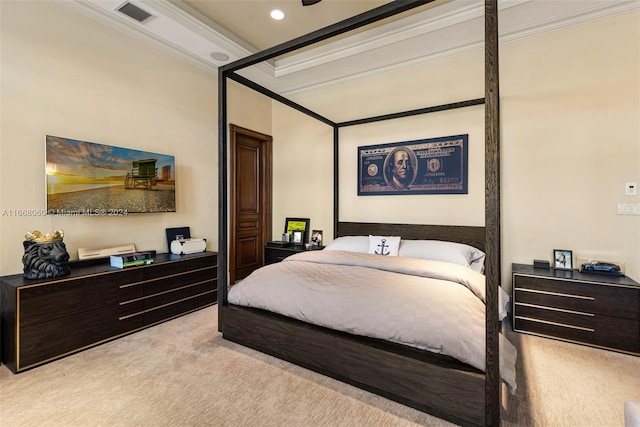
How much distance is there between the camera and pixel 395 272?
2.46 m

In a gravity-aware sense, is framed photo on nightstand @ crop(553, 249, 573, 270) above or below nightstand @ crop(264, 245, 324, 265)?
above

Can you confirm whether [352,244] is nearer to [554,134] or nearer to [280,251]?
[280,251]

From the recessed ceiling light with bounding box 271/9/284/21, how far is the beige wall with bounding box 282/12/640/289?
1.62 m

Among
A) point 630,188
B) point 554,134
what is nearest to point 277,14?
point 554,134

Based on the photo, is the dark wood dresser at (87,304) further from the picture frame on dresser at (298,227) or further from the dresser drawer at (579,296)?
the dresser drawer at (579,296)

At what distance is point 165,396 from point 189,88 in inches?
130

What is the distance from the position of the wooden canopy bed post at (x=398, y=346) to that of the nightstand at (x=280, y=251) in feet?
5.30

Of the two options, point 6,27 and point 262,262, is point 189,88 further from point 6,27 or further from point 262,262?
point 262,262

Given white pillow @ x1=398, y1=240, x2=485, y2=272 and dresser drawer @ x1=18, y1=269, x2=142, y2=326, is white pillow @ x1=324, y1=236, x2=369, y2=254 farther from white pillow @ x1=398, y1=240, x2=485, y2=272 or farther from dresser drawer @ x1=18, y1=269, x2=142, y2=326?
dresser drawer @ x1=18, y1=269, x2=142, y2=326

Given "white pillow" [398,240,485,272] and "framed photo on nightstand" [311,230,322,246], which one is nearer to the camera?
"white pillow" [398,240,485,272]

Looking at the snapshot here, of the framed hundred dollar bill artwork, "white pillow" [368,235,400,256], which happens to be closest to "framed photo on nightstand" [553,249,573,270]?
the framed hundred dollar bill artwork

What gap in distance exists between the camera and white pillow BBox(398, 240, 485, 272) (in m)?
2.93

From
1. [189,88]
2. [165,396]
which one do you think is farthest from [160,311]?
[189,88]

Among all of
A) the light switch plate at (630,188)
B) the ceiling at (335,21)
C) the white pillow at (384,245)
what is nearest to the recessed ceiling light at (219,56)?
the ceiling at (335,21)
